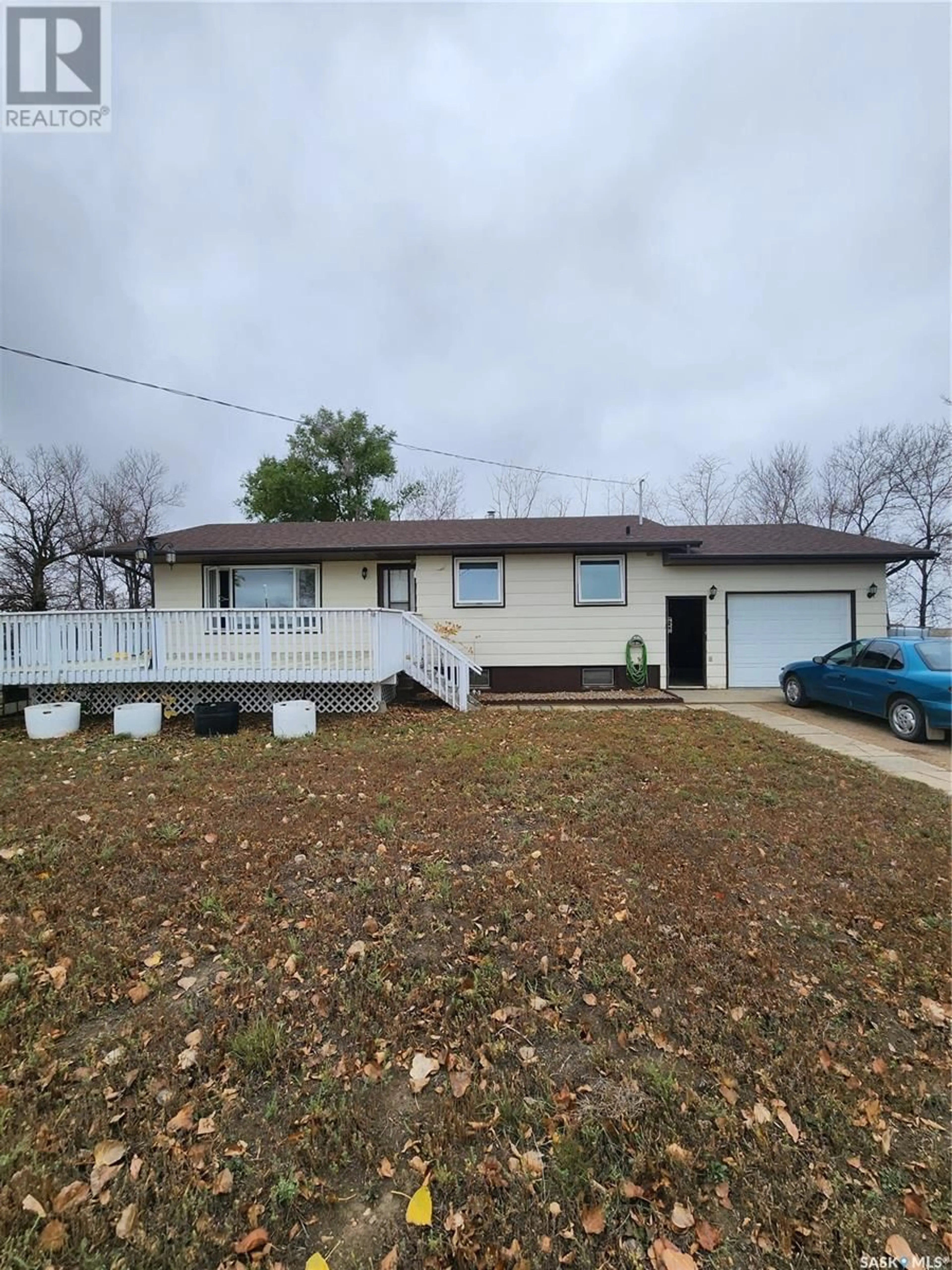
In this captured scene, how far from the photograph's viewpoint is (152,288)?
11.7m

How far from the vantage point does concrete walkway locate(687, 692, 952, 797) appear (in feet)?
18.4

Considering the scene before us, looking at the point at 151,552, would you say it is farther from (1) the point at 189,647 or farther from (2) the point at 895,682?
(2) the point at 895,682

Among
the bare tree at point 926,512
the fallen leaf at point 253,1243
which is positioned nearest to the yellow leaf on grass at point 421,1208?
the fallen leaf at point 253,1243

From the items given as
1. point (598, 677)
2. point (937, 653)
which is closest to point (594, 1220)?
point (937, 653)

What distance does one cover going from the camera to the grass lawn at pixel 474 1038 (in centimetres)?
144

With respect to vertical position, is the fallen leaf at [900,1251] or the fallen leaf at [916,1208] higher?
the fallen leaf at [916,1208]

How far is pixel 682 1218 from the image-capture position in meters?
1.45

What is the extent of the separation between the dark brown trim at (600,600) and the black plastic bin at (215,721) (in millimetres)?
6947

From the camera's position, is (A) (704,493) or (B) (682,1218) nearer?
(B) (682,1218)

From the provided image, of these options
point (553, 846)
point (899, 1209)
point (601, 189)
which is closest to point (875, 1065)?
point (899, 1209)

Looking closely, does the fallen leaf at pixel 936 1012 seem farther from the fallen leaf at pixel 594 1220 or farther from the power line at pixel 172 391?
the power line at pixel 172 391

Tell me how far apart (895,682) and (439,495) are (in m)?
20.5

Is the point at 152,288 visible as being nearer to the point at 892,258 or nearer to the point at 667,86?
the point at 667,86

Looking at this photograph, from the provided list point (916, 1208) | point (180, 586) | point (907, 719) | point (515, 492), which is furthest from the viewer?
point (515, 492)
